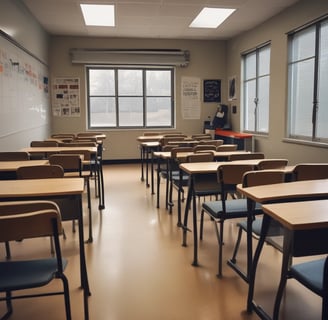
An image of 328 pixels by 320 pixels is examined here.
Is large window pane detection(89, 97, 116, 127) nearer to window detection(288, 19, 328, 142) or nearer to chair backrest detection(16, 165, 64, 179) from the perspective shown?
window detection(288, 19, 328, 142)

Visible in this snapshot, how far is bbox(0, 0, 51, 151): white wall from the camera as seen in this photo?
4.54 m

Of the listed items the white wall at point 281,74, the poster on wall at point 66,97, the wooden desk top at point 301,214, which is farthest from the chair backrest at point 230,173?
the poster on wall at point 66,97

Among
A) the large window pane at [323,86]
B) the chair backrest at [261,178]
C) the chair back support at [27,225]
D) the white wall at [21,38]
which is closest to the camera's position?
the chair back support at [27,225]

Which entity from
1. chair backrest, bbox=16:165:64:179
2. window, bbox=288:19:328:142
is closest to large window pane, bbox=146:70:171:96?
window, bbox=288:19:328:142

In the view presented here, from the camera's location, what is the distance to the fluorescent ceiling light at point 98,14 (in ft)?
18.9

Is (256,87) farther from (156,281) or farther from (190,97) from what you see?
(156,281)

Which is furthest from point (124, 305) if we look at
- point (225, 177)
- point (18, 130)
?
point (18, 130)

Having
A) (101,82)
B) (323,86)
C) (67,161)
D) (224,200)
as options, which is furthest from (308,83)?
(101,82)

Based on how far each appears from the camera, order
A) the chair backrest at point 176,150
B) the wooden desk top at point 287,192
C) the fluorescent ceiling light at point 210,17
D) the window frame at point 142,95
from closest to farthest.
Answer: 1. the wooden desk top at point 287,192
2. the chair backrest at point 176,150
3. the fluorescent ceiling light at point 210,17
4. the window frame at point 142,95

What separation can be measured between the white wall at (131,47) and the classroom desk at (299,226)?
6.70 meters

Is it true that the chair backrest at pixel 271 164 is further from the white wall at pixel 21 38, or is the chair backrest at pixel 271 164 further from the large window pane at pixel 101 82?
the large window pane at pixel 101 82

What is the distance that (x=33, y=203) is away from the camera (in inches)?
63.7

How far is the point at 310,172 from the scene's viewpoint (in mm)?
2566

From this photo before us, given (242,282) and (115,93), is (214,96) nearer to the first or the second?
(115,93)
